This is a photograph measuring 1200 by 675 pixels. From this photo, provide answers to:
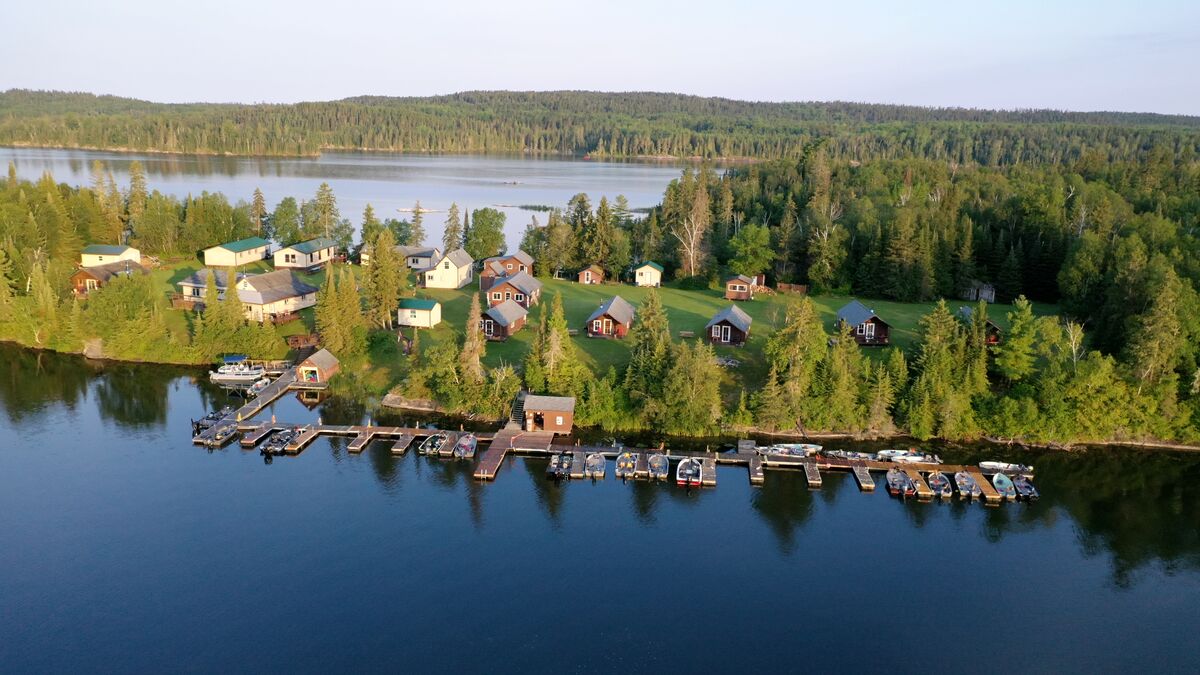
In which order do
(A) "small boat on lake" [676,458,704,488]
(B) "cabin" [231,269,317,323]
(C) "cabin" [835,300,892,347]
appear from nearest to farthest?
(A) "small boat on lake" [676,458,704,488]
(C) "cabin" [835,300,892,347]
(B) "cabin" [231,269,317,323]

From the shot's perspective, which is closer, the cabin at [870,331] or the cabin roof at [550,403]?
the cabin roof at [550,403]

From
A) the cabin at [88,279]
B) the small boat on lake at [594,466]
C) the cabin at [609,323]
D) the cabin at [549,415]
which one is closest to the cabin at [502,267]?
the cabin at [609,323]

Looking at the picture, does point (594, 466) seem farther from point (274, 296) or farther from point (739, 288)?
point (739, 288)

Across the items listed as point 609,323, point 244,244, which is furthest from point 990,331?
point 244,244

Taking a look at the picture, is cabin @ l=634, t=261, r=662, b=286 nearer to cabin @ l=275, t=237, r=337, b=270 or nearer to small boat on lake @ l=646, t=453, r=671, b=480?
→ cabin @ l=275, t=237, r=337, b=270

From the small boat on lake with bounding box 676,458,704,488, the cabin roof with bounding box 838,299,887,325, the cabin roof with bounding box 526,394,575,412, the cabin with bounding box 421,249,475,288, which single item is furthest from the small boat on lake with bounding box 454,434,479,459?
the cabin with bounding box 421,249,475,288

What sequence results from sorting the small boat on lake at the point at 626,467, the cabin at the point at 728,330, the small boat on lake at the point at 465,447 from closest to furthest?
the small boat on lake at the point at 626,467 < the small boat on lake at the point at 465,447 < the cabin at the point at 728,330

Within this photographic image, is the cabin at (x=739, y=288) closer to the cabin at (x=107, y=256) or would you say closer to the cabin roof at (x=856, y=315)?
the cabin roof at (x=856, y=315)
